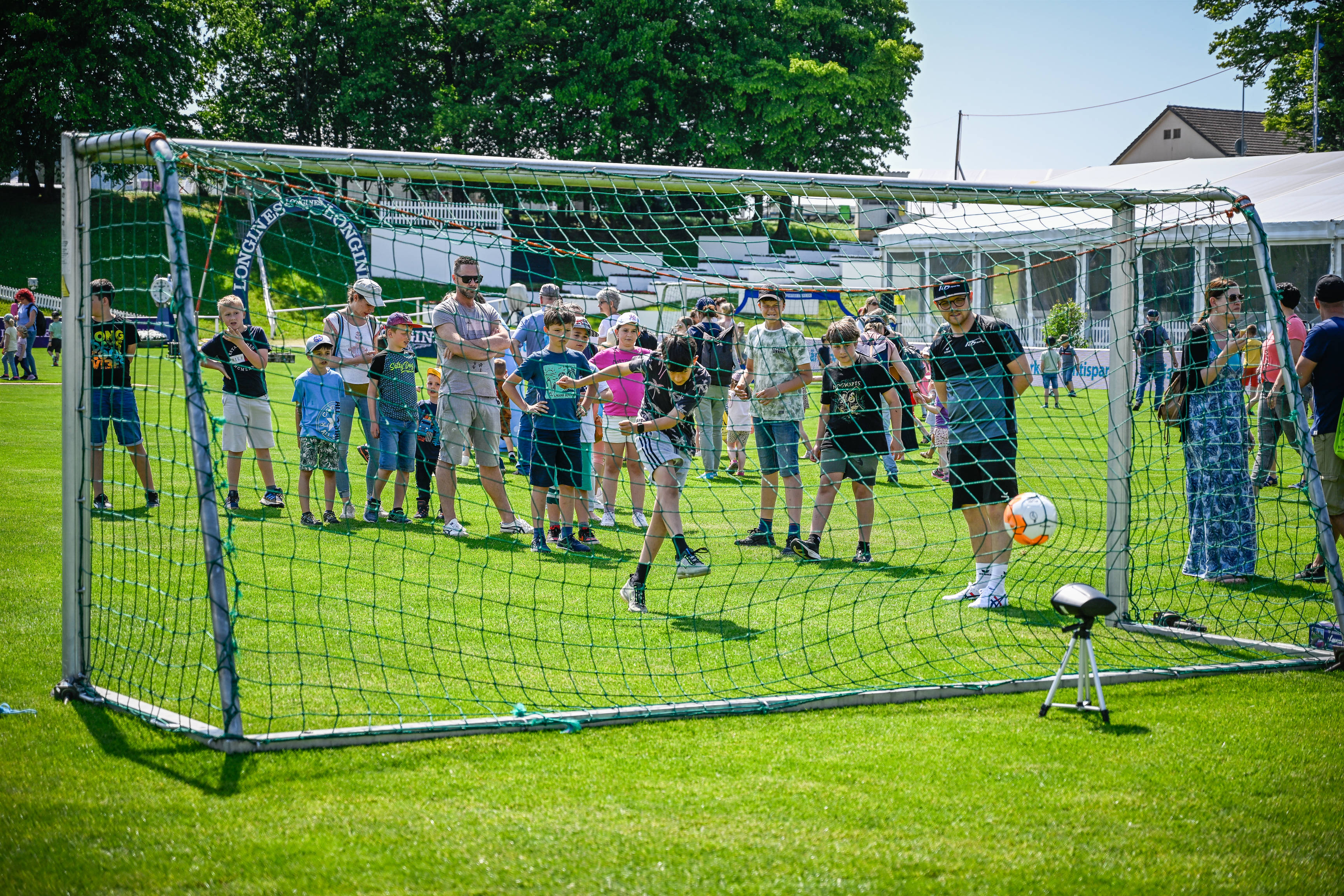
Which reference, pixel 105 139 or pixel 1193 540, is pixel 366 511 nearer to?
pixel 105 139

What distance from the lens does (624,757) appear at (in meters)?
3.94

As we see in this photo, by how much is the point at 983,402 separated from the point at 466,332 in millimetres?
3613

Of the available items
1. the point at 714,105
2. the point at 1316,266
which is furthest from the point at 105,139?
the point at 714,105

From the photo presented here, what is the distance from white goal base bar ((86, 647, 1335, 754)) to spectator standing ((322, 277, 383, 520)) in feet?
13.3

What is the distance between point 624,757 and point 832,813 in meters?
0.86

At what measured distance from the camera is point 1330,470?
250 inches

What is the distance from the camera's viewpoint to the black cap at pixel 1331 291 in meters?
6.38

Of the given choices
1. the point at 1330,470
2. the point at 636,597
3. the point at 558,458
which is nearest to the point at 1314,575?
the point at 1330,470

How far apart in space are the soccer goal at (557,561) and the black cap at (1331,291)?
0.48m

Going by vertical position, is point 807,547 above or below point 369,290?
below

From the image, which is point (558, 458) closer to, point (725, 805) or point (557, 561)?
point (557, 561)

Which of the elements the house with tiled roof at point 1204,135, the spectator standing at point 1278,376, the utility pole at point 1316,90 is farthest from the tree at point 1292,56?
the spectator standing at point 1278,376

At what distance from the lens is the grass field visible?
307 centimetres

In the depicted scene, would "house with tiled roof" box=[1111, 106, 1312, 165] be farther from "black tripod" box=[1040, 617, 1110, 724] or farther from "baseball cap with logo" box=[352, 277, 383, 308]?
"black tripod" box=[1040, 617, 1110, 724]
